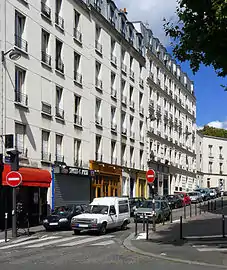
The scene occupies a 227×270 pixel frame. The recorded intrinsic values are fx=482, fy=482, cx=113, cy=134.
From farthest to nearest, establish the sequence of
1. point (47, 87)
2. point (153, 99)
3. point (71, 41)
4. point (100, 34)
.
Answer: point (153, 99) < point (100, 34) < point (71, 41) < point (47, 87)

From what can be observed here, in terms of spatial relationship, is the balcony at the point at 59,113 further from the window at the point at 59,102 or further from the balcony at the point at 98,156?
the balcony at the point at 98,156

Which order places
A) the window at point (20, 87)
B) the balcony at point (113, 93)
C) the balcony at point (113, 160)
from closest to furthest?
the window at point (20, 87), the balcony at point (113, 160), the balcony at point (113, 93)

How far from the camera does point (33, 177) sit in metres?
28.1

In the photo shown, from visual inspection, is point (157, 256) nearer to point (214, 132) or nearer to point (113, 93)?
point (113, 93)

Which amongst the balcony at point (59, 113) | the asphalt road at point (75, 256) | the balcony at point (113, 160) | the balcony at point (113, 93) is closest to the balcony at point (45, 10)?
the balcony at point (59, 113)

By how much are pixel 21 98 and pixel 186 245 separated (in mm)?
15739

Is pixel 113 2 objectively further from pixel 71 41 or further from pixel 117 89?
pixel 71 41

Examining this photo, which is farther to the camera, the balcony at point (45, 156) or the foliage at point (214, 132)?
the foliage at point (214, 132)

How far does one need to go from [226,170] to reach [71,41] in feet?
205

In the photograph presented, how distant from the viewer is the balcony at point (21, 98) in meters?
28.6

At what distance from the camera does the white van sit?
74.9 feet

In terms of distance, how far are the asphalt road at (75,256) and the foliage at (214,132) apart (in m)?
76.8

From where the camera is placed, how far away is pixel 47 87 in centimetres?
3200

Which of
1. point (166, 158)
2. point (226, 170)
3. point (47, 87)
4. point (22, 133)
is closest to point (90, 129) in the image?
point (47, 87)
